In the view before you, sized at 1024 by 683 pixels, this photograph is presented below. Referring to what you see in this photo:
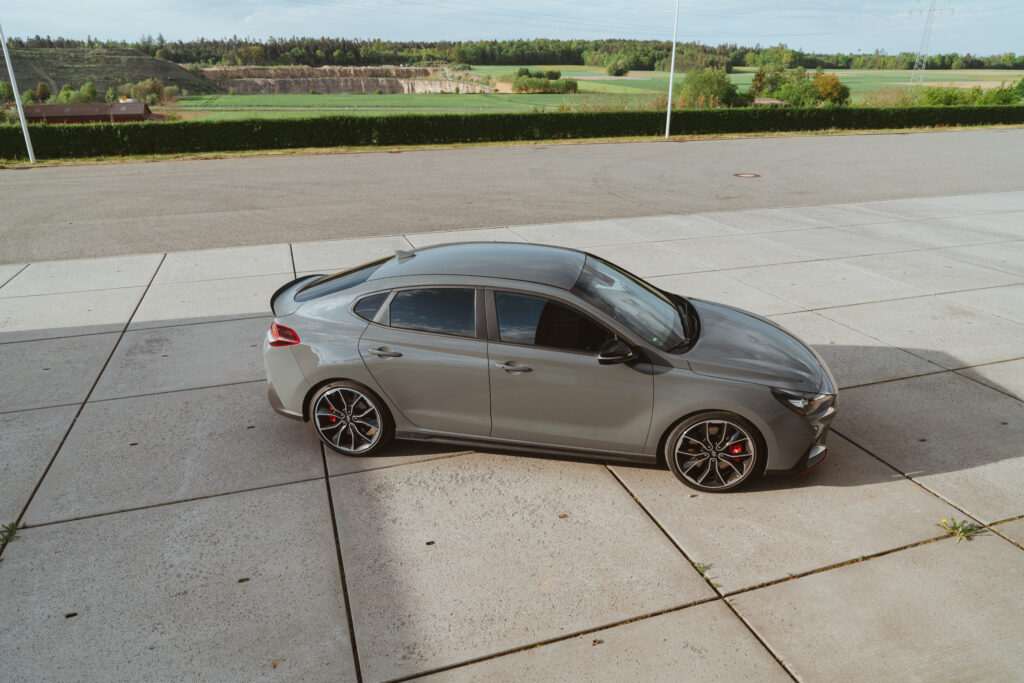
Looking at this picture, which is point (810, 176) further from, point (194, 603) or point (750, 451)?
point (194, 603)

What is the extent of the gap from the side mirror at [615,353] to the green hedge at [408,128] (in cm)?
2694

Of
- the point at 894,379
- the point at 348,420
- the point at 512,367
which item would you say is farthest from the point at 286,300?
the point at 894,379

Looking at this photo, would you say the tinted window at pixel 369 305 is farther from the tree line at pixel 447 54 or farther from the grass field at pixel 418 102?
the tree line at pixel 447 54

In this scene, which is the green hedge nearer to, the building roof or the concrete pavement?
the concrete pavement

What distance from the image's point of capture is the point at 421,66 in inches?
6358

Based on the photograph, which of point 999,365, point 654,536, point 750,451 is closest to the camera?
point 654,536

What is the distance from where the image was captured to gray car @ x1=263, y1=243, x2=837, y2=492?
181 inches

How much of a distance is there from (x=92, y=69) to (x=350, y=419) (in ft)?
445

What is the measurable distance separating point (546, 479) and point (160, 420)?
133 inches

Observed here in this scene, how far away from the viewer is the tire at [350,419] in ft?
16.6

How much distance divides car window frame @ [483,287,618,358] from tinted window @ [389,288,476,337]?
0.11m

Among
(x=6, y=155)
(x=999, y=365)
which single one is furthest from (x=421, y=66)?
(x=999, y=365)

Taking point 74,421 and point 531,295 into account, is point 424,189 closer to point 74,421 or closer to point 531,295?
point 74,421

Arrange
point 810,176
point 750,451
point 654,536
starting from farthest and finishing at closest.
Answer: point 810,176
point 750,451
point 654,536
